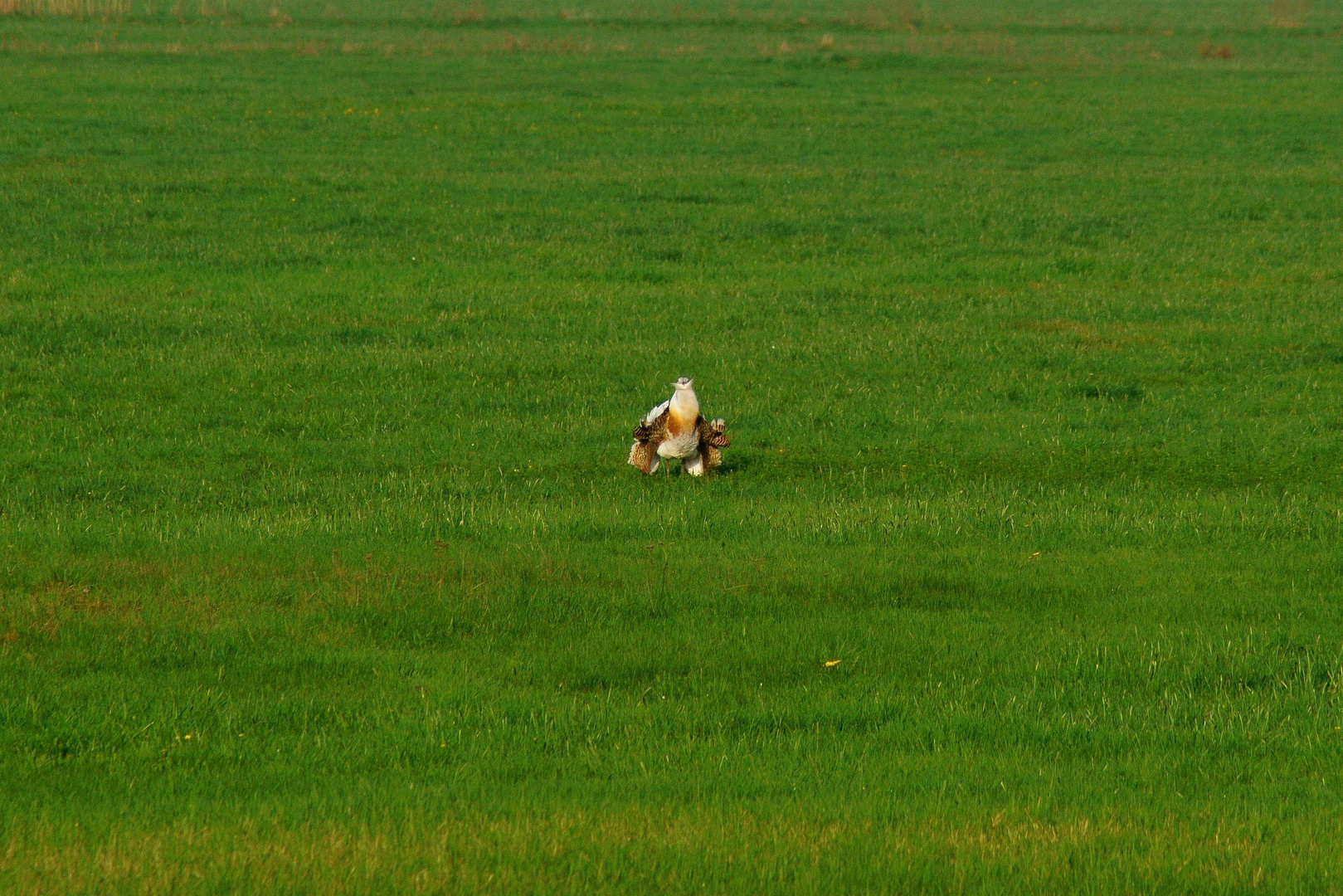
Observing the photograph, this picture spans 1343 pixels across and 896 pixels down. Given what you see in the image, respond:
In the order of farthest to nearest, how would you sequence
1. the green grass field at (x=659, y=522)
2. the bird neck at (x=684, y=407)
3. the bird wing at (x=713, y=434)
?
the bird wing at (x=713, y=434), the bird neck at (x=684, y=407), the green grass field at (x=659, y=522)

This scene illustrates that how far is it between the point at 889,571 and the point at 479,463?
15.2 feet

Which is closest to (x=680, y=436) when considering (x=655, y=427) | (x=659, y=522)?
(x=655, y=427)

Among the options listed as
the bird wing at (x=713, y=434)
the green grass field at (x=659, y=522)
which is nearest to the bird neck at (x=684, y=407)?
the bird wing at (x=713, y=434)

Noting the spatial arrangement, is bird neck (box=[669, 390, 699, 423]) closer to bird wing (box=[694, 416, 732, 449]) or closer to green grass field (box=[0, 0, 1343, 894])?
bird wing (box=[694, 416, 732, 449])

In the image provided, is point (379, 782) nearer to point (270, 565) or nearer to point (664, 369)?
point (270, 565)

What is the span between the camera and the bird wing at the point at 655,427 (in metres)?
11.7

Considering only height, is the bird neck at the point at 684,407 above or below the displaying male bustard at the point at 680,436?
above

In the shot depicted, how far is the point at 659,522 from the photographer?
1044 cm

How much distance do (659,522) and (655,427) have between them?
1512 millimetres

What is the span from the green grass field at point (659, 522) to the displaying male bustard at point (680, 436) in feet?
1.42

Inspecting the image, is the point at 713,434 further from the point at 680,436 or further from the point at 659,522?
the point at 659,522

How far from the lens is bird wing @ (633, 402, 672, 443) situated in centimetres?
1172

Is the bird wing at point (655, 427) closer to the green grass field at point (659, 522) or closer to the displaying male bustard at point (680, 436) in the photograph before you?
the displaying male bustard at point (680, 436)

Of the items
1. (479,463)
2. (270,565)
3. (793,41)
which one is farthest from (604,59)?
(270,565)
